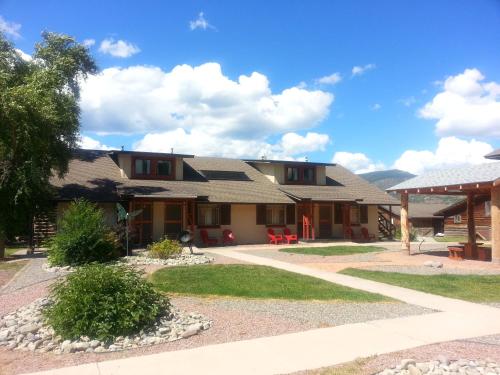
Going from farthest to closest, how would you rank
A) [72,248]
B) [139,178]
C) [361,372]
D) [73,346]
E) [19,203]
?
[139,178]
[19,203]
[72,248]
[73,346]
[361,372]

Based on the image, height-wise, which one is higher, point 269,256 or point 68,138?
point 68,138

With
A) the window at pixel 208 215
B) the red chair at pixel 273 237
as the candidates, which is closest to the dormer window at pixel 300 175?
the red chair at pixel 273 237

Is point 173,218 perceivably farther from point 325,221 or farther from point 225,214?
point 325,221

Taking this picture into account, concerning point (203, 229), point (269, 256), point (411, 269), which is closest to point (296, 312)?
point (411, 269)

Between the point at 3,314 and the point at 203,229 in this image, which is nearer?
the point at 3,314

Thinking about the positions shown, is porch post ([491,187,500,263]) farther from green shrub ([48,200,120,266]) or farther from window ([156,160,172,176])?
window ([156,160,172,176])

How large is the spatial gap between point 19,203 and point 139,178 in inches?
296

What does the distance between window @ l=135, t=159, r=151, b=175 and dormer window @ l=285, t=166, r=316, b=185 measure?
9.20 meters

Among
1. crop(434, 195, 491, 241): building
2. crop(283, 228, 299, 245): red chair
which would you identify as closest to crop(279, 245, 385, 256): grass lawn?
crop(283, 228, 299, 245): red chair

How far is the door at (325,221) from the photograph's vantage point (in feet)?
91.9

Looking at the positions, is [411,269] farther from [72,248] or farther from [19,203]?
[19,203]

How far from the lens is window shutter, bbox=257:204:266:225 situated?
25.3 metres

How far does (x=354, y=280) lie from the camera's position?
40.4ft

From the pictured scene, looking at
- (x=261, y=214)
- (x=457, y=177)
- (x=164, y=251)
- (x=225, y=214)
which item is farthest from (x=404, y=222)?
(x=164, y=251)
